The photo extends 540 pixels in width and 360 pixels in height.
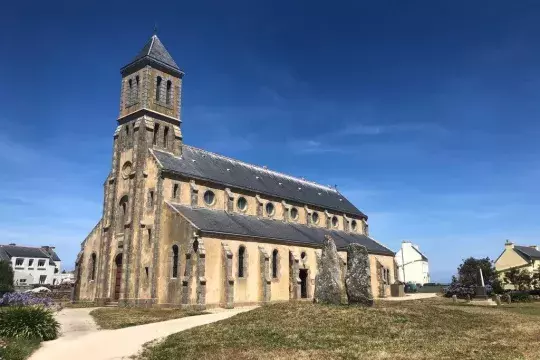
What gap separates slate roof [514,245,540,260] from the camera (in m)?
62.3

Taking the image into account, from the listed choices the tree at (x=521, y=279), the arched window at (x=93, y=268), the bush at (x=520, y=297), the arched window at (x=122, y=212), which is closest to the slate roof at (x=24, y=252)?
the arched window at (x=93, y=268)

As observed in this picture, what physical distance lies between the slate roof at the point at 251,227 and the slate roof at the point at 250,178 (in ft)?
9.99

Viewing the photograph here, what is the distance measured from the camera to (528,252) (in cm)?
6469

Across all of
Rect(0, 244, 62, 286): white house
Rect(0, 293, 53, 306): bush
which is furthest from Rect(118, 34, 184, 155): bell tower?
Rect(0, 244, 62, 286): white house

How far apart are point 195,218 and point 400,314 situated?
18299 millimetres

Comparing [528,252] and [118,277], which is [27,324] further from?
[528,252]

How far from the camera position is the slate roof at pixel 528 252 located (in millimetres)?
62287

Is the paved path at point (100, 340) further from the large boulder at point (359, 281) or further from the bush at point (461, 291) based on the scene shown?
→ the bush at point (461, 291)

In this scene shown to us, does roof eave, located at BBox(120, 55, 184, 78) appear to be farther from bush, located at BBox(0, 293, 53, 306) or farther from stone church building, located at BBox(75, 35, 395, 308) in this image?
bush, located at BBox(0, 293, 53, 306)

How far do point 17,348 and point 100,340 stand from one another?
3358 mm

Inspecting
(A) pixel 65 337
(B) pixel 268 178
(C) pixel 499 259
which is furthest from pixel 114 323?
(C) pixel 499 259

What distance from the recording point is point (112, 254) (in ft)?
118

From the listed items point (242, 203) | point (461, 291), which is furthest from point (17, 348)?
point (461, 291)

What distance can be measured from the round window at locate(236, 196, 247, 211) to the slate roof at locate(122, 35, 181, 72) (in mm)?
13716
